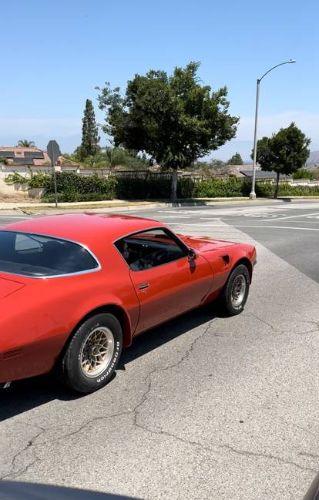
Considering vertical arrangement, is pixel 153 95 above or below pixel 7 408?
above

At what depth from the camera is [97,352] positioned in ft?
13.5

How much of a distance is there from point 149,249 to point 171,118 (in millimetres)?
26303

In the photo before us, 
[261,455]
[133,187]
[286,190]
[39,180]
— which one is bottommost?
[261,455]

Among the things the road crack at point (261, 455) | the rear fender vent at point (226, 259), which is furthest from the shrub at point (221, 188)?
the road crack at point (261, 455)

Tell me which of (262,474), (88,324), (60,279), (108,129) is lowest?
(262,474)

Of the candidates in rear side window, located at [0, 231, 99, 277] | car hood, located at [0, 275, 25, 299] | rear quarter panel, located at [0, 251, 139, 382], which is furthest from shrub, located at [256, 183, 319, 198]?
car hood, located at [0, 275, 25, 299]

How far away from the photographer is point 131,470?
3.09 m

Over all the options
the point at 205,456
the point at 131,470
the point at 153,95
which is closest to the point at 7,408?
the point at 131,470

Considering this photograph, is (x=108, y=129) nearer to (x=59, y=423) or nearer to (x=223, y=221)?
(x=223, y=221)

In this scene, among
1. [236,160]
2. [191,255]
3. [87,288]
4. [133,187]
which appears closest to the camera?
[87,288]

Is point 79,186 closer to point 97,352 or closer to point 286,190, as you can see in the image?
point 286,190

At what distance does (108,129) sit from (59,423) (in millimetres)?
31211

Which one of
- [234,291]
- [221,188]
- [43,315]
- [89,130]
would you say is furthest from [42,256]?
[89,130]

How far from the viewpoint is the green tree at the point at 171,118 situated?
98.5 feet
